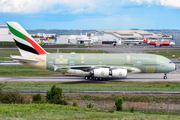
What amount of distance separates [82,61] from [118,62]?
283 inches

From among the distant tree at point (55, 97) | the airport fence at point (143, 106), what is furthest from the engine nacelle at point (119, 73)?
the distant tree at point (55, 97)

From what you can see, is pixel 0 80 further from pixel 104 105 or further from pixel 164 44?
pixel 164 44

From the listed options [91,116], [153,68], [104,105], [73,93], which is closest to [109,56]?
[153,68]

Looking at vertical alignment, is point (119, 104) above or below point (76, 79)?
below

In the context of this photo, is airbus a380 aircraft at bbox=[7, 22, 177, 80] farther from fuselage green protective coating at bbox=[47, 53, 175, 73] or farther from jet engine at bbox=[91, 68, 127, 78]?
jet engine at bbox=[91, 68, 127, 78]

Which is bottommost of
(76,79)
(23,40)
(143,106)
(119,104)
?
(143,106)

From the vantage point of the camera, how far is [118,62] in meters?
47.1

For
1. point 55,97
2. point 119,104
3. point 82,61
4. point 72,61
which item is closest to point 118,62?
point 82,61

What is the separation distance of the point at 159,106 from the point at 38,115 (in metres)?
18.6

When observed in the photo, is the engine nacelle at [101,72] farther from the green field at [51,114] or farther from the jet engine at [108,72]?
the green field at [51,114]

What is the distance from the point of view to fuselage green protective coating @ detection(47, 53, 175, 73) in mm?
47062

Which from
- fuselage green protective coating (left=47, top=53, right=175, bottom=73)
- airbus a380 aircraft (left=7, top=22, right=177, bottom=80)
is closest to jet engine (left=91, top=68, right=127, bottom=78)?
airbus a380 aircraft (left=7, top=22, right=177, bottom=80)

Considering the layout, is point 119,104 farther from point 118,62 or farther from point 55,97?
point 118,62

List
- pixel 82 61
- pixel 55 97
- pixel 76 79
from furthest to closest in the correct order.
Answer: pixel 76 79 → pixel 82 61 → pixel 55 97
